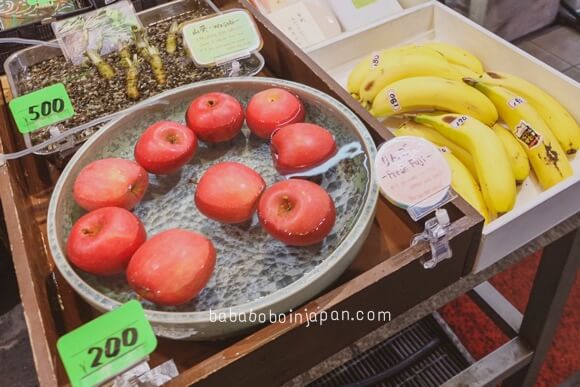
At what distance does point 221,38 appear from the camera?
43.2 inches

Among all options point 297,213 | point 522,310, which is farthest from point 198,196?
point 522,310

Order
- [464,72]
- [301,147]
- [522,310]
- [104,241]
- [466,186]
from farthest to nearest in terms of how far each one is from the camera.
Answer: [522,310] → [464,72] → [466,186] → [301,147] → [104,241]

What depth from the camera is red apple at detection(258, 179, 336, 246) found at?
79 cm

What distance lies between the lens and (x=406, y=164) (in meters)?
0.81

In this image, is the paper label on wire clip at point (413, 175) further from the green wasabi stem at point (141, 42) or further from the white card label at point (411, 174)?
the green wasabi stem at point (141, 42)

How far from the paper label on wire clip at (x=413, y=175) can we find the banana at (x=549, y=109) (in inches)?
18.6

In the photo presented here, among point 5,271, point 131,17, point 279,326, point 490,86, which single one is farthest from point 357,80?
point 5,271

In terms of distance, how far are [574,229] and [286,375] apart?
23.0 inches

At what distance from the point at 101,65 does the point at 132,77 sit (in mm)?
87

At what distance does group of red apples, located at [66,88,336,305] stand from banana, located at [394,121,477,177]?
0.96 feet

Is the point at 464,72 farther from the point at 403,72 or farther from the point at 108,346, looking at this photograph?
the point at 108,346

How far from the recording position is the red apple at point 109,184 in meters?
0.87

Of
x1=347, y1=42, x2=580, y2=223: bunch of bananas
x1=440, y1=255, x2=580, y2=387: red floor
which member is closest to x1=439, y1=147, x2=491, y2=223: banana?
x1=347, y1=42, x2=580, y2=223: bunch of bananas

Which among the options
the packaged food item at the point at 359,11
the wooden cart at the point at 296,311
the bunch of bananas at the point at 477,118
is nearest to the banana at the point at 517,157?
the bunch of bananas at the point at 477,118
